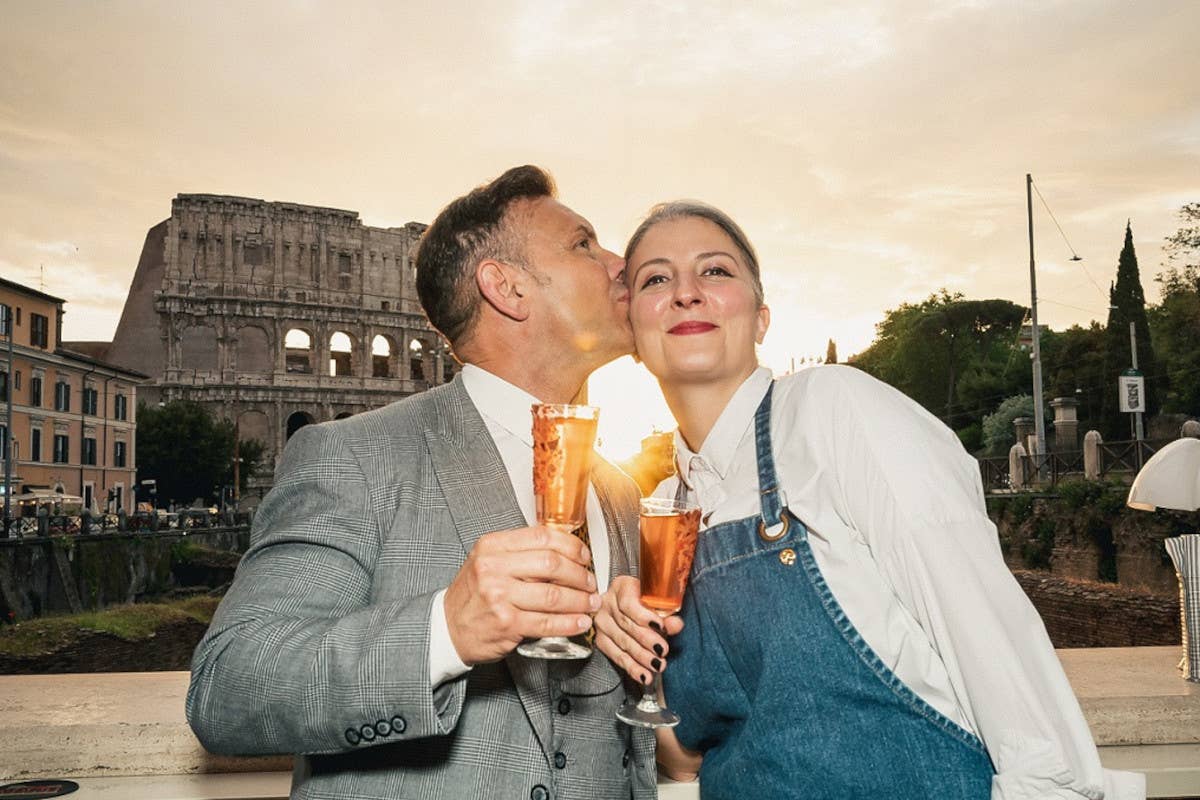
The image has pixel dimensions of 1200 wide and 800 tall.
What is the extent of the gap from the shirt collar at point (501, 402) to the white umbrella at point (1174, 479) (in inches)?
103

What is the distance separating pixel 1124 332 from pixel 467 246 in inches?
1290

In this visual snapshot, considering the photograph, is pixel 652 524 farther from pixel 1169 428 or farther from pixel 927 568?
pixel 1169 428

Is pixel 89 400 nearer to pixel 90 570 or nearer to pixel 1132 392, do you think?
pixel 90 570

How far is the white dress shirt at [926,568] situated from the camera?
1220 mm

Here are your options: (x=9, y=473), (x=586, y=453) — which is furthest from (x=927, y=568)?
(x=9, y=473)

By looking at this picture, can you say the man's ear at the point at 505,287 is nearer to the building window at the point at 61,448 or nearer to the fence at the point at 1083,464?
the fence at the point at 1083,464

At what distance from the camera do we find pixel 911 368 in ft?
169

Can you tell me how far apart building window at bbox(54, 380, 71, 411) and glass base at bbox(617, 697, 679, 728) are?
Result: 3820 centimetres

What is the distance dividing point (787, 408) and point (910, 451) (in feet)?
0.84

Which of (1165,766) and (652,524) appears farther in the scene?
(1165,766)

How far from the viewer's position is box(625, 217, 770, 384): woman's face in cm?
168

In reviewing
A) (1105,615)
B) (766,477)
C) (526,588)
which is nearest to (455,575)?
(526,588)

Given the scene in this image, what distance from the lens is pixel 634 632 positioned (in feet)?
4.63

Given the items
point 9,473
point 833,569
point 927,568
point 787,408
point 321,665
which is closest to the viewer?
point 321,665
